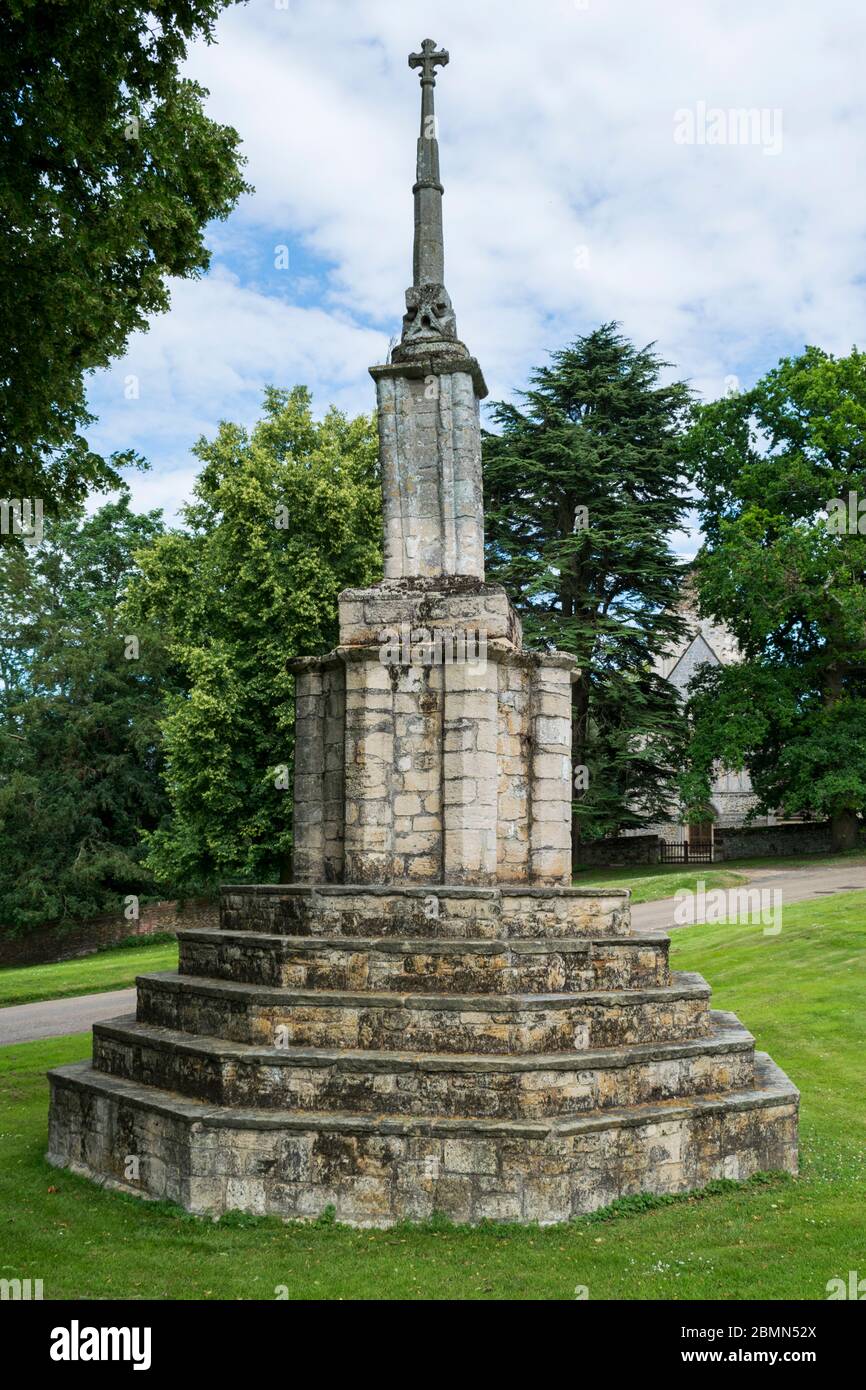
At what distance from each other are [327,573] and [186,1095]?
1801 cm

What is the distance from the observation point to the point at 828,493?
32.9 metres

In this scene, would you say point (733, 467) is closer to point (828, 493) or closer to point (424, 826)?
point (828, 493)

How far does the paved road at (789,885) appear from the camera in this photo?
910 inches

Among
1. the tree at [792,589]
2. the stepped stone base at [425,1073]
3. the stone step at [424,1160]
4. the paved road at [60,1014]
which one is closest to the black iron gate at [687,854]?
the tree at [792,589]

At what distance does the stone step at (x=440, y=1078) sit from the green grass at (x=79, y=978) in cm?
1507

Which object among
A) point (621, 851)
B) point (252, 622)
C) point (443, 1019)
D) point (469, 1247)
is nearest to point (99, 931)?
point (252, 622)

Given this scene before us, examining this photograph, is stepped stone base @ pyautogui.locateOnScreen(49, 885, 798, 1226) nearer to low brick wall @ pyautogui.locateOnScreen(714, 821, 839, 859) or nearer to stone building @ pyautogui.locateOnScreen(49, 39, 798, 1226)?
stone building @ pyautogui.locateOnScreen(49, 39, 798, 1226)

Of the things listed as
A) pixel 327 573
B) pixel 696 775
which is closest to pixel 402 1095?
pixel 327 573

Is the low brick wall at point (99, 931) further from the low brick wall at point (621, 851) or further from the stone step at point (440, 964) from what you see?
the stone step at point (440, 964)

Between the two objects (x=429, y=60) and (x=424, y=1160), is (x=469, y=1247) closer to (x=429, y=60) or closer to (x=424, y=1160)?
(x=424, y=1160)

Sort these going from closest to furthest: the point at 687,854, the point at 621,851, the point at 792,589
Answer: the point at 792,589, the point at 621,851, the point at 687,854

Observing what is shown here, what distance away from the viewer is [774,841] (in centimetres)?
3719

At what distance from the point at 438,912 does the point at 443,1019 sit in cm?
107

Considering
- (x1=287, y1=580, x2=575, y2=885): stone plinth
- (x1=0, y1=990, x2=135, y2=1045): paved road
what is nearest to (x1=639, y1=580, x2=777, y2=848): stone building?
(x1=0, y1=990, x2=135, y2=1045): paved road
